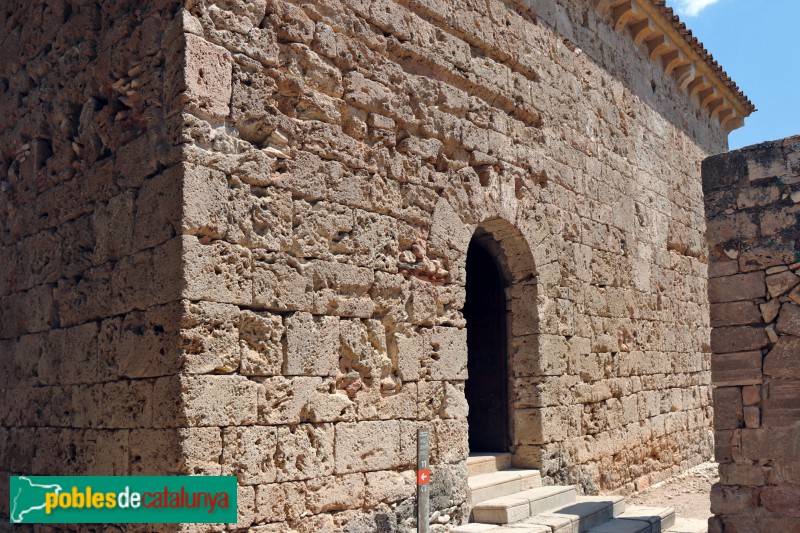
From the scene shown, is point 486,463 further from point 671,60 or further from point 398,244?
point 671,60

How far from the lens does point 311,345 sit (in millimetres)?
4734

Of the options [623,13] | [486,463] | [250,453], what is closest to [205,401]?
[250,453]

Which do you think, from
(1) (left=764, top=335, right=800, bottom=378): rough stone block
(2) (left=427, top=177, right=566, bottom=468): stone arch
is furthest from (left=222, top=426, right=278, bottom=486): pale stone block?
(1) (left=764, top=335, right=800, bottom=378): rough stone block

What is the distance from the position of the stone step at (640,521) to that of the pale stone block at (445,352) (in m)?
1.65

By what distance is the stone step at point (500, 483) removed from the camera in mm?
5868

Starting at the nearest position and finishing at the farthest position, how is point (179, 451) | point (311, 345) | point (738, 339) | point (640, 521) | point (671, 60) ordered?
point (179, 451) < point (311, 345) < point (738, 339) < point (640, 521) < point (671, 60)

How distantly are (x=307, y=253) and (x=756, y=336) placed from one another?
9.99 ft

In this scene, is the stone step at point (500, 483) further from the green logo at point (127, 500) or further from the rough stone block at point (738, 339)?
the green logo at point (127, 500)

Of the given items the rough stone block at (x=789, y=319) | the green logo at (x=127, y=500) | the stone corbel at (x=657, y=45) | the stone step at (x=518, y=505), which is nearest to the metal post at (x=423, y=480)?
the stone step at (x=518, y=505)

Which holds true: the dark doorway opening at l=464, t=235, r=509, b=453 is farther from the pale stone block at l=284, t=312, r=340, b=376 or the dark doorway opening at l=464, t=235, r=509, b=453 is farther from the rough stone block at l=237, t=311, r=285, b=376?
the rough stone block at l=237, t=311, r=285, b=376

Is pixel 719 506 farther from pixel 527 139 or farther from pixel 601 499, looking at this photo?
pixel 527 139

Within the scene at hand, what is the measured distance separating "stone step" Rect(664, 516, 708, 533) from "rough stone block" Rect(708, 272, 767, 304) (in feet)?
7.11

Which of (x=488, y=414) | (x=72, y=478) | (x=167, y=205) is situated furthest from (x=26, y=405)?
(x=488, y=414)

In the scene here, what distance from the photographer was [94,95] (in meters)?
5.18
